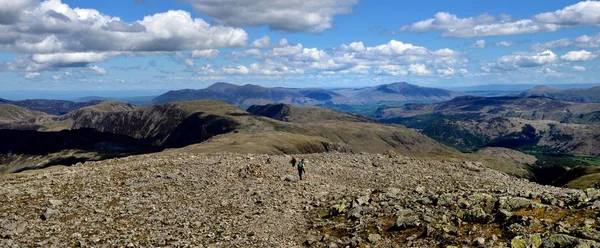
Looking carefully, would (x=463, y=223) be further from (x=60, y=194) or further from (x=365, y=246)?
(x=60, y=194)

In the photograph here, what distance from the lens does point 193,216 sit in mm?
32094

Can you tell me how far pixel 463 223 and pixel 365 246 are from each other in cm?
643

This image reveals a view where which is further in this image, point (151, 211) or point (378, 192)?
point (378, 192)

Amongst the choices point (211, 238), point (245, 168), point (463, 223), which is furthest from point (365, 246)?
point (245, 168)

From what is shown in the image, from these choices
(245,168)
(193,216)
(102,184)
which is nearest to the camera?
(193,216)

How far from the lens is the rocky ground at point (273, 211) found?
82.5 feet

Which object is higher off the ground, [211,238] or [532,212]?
[532,212]

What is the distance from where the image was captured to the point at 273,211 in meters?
33.1

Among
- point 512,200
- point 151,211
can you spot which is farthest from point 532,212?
point 151,211

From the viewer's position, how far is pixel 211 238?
27.8 m

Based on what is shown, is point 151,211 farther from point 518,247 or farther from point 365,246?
point 518,247

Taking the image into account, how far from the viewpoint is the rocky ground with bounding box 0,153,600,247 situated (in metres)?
25.1

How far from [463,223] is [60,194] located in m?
32.6

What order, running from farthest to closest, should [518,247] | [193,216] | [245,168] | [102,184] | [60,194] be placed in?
[245,168] < [102,184] < [60,194] < [193,216] < [518,247]
